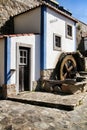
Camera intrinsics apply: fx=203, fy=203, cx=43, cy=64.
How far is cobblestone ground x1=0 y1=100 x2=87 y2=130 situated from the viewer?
557 cm

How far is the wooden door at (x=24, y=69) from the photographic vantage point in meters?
9.63

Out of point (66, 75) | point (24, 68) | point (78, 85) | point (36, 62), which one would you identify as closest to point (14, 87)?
point (24, 68)

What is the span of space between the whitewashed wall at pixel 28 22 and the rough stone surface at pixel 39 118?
4864 millimetres

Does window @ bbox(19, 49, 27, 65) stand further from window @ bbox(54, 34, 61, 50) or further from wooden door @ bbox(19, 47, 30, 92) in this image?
window @ bbox(54, 34, 61, 50)

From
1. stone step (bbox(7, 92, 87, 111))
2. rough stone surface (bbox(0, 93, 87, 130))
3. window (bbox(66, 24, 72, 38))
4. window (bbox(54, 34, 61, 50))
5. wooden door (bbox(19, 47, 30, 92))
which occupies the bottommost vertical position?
rough stone surface (bbox(0, 93, 87, 130))

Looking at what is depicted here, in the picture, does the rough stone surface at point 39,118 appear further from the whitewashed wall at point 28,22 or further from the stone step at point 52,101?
the whitewashed wall at point 28,22

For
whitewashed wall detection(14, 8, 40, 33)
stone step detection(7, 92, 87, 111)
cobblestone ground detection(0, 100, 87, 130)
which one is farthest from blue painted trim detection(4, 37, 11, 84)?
whitewashed wall detection(14, 8, 40, 33)

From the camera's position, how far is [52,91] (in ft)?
33.6

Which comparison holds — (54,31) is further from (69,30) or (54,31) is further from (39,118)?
(39,118)

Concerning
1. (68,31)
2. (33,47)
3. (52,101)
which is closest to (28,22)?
(33,47)

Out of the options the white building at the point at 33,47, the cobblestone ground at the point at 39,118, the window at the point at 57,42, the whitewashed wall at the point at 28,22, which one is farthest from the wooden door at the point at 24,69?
the window at the point at 57,42

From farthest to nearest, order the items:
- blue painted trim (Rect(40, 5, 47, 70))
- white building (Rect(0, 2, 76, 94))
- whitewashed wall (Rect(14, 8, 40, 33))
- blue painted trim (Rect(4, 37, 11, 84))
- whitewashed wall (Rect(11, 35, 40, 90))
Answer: whitewashed wall (Rect(14, 8, 40, 33))
blue painted trim (Rect(40, 5, 47, 70))
whitewashed wall (Rect(11, 35, 40, 90))
white building (Rect(0, 2, 76, 94))
blue painted trim (Rect(4, 37, 11, 84))

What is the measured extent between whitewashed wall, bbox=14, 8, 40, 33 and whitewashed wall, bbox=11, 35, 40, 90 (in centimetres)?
81

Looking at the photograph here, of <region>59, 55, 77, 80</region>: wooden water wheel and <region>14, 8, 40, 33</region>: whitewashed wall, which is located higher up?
<region>14, 8, 40, 33</region>: whitewashed wall
